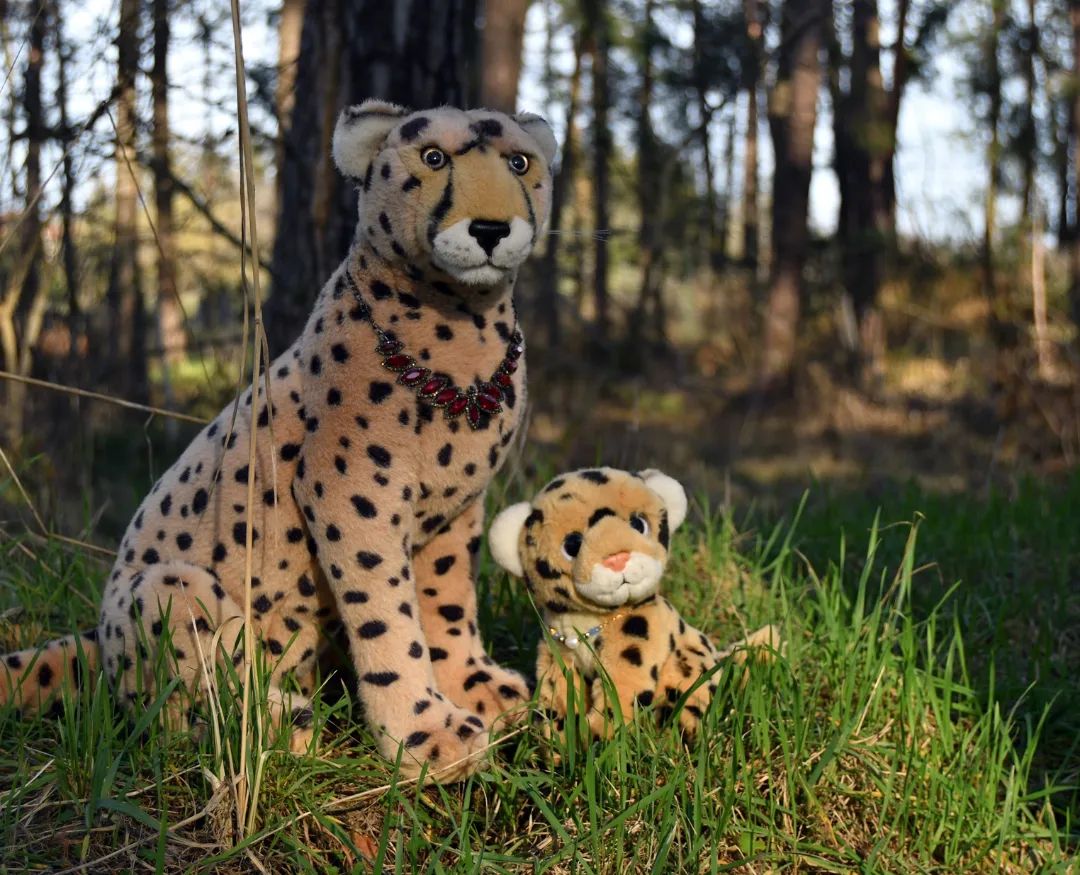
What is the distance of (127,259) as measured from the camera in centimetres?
687

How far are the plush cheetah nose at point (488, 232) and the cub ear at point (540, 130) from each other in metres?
0.25

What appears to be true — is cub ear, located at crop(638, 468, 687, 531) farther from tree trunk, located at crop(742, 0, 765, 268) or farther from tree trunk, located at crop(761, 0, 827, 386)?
tree trunk, located at crop(742, 0, 765, 268)

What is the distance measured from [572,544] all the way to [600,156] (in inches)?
387

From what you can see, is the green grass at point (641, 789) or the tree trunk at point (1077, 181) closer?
the green grass at point (641, 789)

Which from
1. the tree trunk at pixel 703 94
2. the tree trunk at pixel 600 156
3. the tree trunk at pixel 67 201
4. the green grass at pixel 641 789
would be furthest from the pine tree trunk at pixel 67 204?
the tree trunk at pixel 600 156

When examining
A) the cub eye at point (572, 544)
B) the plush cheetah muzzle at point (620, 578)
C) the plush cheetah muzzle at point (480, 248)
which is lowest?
the plush cheetah muzzle at point (620, 578)

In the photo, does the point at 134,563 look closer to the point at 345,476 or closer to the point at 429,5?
the point at 345,476

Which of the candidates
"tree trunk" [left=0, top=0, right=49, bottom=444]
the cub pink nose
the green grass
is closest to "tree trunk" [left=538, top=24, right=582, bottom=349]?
"tree trunk" [left=0, top=0, right=49, bottom=444]

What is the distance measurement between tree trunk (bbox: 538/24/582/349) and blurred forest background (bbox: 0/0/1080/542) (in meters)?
0.06

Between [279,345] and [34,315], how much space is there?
6.85ft

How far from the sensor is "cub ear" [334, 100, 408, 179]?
81.2 inches

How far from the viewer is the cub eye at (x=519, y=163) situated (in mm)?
2035

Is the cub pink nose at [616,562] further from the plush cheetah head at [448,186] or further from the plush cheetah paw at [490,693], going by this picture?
the plush cheetah head at [448,186]

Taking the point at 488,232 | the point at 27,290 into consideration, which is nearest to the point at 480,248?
the point at 488,232
